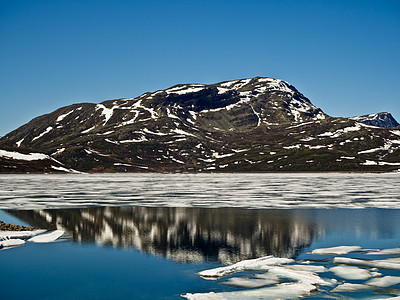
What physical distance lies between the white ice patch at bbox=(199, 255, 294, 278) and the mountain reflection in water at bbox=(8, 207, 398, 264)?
1141mm

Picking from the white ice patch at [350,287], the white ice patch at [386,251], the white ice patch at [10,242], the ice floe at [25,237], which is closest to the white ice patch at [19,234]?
Result: the ice floe at [25,237]

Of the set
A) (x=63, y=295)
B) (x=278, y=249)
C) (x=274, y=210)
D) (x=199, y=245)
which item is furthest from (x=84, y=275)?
(x=274, y=210)

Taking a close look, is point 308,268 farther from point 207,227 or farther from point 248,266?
point 207,227

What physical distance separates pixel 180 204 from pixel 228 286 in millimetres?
30045

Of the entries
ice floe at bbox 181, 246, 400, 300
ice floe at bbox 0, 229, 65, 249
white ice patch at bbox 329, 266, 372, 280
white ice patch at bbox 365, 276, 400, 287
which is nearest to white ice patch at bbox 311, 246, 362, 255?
ice floe at bbox 181, 246, 400, 300

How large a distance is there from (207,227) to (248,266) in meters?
11.3

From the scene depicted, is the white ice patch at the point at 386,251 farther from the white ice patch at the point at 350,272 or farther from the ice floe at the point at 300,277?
the white ice patch at the point at 350,272

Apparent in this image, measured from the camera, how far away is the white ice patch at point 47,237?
81.3ft

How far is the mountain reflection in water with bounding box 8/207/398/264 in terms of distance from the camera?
22.7m

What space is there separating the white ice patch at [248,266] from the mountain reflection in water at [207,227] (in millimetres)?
1141

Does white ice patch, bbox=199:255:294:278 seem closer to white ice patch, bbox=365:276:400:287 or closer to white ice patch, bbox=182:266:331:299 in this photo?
white ice patch, bbox=182:266:331:299

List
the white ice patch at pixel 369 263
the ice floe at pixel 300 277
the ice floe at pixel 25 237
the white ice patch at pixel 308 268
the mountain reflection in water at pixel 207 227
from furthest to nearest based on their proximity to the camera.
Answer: the ice floe at pixel 25 237 → the mountain reflection in water at pixel 207 227 → the white ice patch at pixel 369 263 → the white ice patch at pixel 308 268 → the ice floe at pixel 300 277

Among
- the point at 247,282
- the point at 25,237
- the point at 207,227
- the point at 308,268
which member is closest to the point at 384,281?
the point at 308,268

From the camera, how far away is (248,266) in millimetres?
18688
